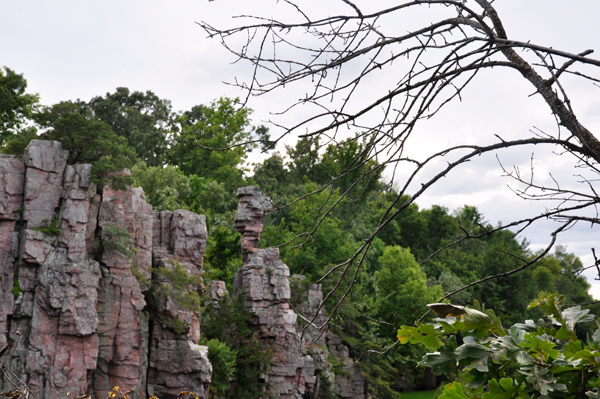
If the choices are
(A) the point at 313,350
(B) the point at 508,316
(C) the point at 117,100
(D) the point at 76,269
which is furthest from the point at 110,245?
(C) the point at 117,100

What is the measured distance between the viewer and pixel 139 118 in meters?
38.0

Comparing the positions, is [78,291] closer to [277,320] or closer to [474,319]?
[277,320]

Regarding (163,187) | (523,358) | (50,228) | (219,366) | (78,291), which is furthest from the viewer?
(163,187)

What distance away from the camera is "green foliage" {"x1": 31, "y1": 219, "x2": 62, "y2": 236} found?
1424 cm

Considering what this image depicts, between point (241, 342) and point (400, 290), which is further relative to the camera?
point (400, 290)

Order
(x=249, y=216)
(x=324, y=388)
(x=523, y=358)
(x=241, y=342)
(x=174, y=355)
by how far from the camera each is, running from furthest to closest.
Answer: (x=324, y=388) → (x=249, y=216) → (x=241, y=342) → (x=174, y=355) → (x=523, y=358)

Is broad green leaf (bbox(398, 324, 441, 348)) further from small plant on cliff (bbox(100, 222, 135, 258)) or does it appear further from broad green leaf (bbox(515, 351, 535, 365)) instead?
small plant on cliff (bbox(100, 222, 135, 258))

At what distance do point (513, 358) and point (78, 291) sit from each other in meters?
14.1

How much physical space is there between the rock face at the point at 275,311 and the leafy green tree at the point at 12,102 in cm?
933

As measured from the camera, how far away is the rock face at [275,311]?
19.6 metres

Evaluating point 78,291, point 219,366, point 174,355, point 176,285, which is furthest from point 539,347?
point 219,366

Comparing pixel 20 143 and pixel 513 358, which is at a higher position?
pixel 20 143

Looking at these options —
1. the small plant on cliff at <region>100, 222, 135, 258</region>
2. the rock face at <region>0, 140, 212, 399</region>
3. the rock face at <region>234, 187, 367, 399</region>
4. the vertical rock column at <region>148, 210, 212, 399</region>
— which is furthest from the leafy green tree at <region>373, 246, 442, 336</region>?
the small plant on cliff at <region>100, 222, 135, 258</region>

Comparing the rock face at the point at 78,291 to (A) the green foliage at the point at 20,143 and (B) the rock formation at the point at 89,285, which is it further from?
(A) the green foliage at the point at 20,143
